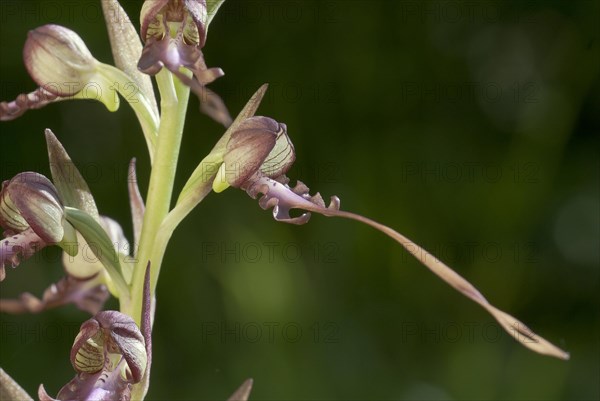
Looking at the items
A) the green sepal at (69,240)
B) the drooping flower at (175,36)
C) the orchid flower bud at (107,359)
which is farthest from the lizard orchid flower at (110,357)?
the drooping flower at (175,36)

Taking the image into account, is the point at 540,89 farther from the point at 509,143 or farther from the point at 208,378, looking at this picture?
the point at 208,378

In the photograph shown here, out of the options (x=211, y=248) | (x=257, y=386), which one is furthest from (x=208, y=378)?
(x=211, y=248)

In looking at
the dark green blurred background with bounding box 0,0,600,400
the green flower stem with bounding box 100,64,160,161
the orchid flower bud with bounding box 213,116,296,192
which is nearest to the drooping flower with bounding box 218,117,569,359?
the orchid flower bud with bounding box 213,116,296,192

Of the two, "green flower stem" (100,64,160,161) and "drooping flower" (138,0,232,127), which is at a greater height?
"drooping flower" (138,0,232,127)

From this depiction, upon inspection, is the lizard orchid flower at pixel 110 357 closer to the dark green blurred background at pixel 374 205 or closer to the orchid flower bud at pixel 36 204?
the orchid flower bud at pixel 36 204

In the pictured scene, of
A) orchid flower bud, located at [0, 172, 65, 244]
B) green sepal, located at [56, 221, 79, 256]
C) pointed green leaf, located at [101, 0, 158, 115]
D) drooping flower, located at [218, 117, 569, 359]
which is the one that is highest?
pointed green leaf, located at [101, 0, 158, 115]

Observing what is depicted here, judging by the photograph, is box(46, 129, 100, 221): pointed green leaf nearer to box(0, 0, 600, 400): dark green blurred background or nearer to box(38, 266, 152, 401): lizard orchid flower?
box(38, 266, 152, 401): lizard orchid flower
